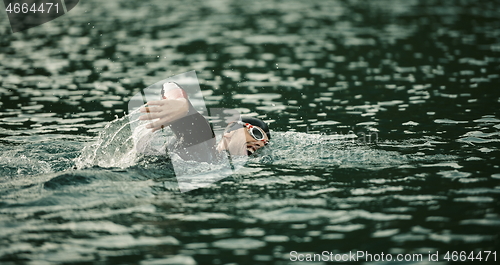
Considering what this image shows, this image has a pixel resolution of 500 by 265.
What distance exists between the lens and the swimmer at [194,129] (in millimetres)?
9553

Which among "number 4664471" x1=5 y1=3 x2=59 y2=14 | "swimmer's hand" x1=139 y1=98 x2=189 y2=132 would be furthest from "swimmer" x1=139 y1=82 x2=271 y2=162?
"number 4664471" x1=5 y1=3 x2=59 y2=14

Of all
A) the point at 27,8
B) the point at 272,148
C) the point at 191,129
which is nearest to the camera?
the point at 191,129

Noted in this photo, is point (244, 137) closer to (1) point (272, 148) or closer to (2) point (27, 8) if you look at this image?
(1) point (272, 148)

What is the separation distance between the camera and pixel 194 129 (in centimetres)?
1016

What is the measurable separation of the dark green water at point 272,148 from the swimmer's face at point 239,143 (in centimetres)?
34

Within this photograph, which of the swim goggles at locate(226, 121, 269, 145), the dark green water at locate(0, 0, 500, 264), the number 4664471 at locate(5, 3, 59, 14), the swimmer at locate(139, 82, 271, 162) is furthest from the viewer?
the number 4664471 at locate(5, 3, 59, 14)

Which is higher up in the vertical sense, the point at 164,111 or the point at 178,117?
the point at 164,111

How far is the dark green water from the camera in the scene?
305 inches

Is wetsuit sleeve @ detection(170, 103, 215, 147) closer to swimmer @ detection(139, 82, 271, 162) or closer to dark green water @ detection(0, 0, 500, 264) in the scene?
swimmer @ detection(139, 82, 271, 162)

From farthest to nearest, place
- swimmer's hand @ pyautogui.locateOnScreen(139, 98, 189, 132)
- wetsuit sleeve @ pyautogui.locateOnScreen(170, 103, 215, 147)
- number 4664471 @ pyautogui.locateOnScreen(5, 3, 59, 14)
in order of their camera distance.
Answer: number 4664471 @ pyautogui.locateOnScreen(5, 3, 59, 14)
wetsuit sleeve @ pyautogui.locateOnScreen(170, 103, 215, 147)
swimmer's hand @ pyautogui.locateOnScreen(139, 98, 189, 132)

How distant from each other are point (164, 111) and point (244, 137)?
250 centimetres

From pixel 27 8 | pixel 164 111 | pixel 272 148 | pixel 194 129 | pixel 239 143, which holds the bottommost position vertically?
pixel 272 148

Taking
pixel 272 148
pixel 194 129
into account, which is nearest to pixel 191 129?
pixel 194 129

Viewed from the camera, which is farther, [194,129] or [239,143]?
[239,143]
